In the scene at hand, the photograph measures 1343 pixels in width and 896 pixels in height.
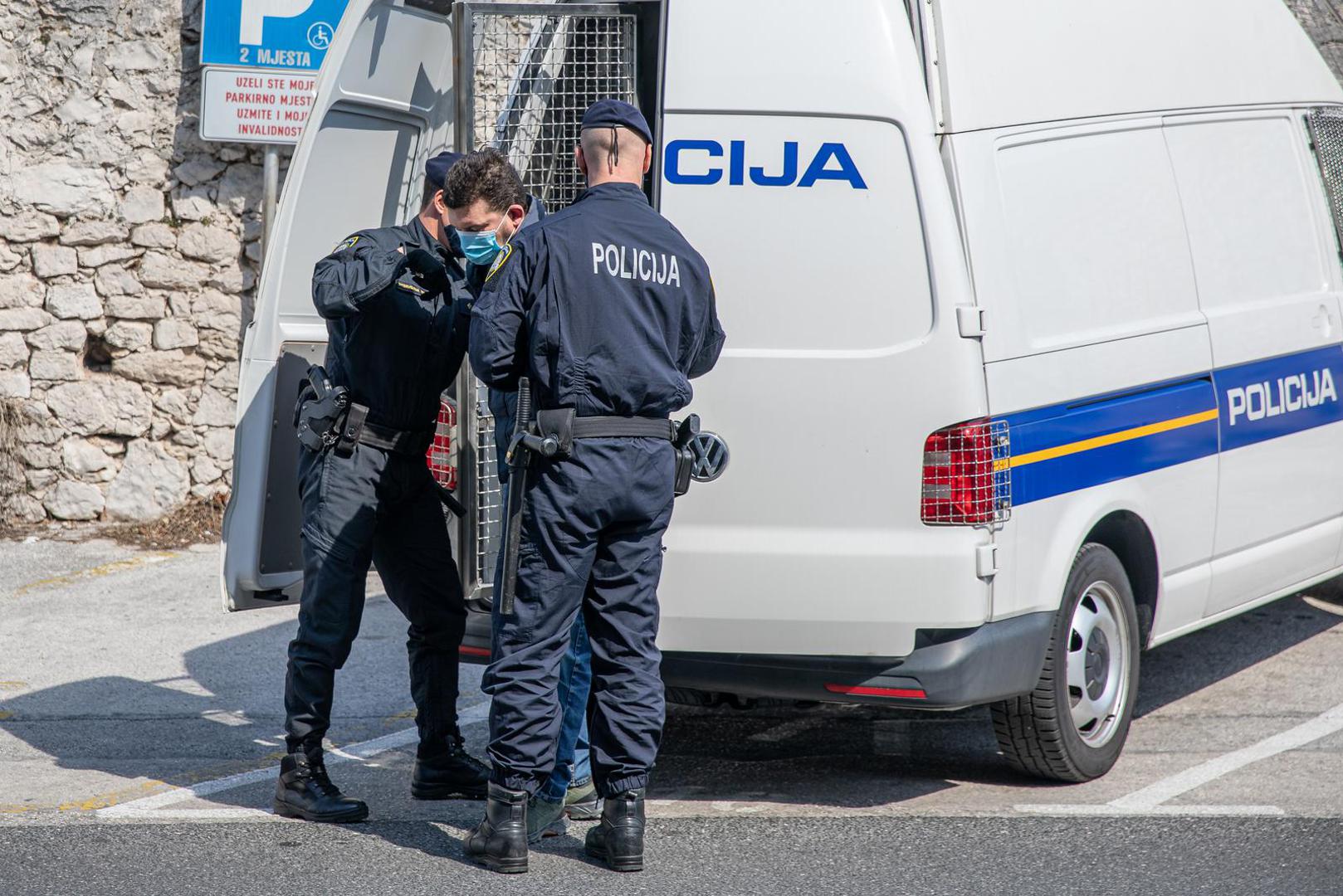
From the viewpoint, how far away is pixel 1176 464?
5121mm

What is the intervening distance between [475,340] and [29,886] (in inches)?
71.2

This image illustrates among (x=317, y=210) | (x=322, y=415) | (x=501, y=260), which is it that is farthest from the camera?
(x=317, y=210)

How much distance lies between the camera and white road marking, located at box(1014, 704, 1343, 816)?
4.69m

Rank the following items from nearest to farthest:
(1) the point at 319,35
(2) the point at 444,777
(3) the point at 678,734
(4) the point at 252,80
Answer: (2) the point at 444,777, (3) the point at 678,734, (4) the point at 252,80, (1) the point at 319,35

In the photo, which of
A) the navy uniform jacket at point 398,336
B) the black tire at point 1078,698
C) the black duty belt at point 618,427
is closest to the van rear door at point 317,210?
the navy uniform jacket at point 398,336

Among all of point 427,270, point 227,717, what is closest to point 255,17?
point 227,717

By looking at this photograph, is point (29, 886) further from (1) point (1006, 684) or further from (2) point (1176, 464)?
(2) point (1176, 464)

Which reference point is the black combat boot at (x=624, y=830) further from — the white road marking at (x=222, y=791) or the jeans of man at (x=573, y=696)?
the white road marking at (x=222, y=791)

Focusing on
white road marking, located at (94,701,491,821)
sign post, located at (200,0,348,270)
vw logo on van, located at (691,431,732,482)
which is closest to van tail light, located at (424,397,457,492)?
vw logo on van, located at (691,431,732,482)

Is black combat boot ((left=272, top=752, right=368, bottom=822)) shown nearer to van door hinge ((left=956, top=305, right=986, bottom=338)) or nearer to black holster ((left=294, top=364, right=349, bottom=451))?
black holster ((left=294, top=364, right=349, bottom=451))

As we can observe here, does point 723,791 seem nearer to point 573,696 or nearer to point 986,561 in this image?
point 573,696

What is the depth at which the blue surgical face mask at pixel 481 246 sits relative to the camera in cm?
445

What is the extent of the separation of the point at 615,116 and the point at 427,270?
2.55ft

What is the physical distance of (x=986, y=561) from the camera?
4.38 m
